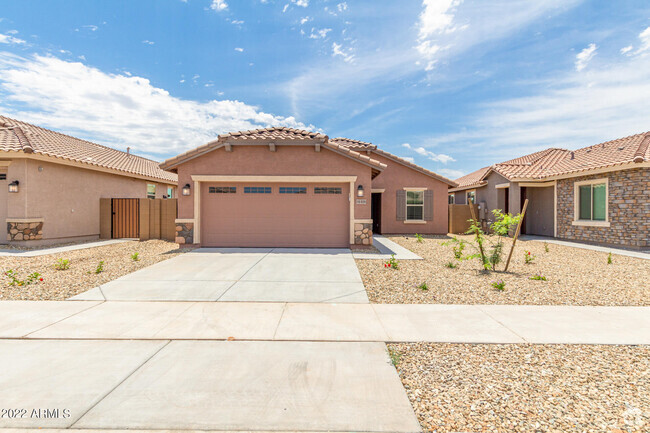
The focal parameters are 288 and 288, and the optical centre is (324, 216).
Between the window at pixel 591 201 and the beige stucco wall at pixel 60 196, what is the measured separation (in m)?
22.5

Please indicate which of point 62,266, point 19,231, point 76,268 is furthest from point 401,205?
point 19,231

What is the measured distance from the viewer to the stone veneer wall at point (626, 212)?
1082cm

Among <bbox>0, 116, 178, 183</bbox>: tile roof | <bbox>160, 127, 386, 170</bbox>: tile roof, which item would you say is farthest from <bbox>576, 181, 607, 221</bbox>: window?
<bbox>0, 116, 178, 183</bbox>: tile roof

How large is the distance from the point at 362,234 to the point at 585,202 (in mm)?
10904

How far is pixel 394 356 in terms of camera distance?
132 inches

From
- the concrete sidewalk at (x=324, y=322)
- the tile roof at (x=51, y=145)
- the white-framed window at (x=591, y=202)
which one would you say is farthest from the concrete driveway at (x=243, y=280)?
the white-framed window at (x=591, y=202)

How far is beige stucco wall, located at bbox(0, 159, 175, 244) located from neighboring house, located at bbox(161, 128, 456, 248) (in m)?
4.99

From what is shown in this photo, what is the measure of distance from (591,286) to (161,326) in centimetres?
832

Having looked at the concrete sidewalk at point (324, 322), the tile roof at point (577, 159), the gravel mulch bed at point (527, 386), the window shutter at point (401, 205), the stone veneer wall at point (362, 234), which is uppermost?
the tile roof at point (577, 159)

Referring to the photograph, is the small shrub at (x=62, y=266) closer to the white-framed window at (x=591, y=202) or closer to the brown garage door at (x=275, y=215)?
A: the brown garage door at (x=275, y=215)

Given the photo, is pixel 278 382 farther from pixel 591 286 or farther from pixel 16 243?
pixel 16 243

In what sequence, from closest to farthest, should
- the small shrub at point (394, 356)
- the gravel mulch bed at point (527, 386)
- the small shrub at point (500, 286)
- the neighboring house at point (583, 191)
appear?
the gravel mulch bed at point (527, 386) < the small shrub at point (394, 356) < the small shrub at point (500, 286) < the neighboring house at point (583, 191)

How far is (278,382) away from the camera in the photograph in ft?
9.39

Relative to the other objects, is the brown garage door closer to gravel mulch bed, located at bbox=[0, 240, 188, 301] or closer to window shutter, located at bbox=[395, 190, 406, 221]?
gravel mulch bed, located at bbox=[0, 240, 188, 301]
